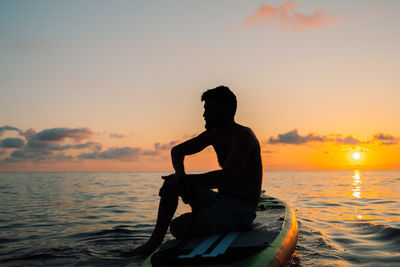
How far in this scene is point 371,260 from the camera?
4816mm

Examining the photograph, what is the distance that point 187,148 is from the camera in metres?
4.17

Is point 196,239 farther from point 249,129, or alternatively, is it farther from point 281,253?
point 249,129

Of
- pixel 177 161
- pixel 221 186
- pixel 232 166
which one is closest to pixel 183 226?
pixel 221 186

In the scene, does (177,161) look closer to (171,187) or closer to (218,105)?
(171,187)

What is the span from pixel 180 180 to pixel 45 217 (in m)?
8.05

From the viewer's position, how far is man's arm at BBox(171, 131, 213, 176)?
3996mm

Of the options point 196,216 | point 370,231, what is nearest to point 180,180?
point 196,216

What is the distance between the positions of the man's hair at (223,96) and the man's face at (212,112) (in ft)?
0.17

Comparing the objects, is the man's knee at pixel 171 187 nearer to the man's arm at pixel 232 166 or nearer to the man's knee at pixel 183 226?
the man's arm at pixel 232 166

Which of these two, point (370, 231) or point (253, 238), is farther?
point (370, 231)

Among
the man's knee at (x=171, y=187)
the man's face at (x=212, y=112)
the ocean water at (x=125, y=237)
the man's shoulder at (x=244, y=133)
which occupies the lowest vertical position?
the ocean water at (x=125, y=237)

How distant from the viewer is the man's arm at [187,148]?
13.1 ft

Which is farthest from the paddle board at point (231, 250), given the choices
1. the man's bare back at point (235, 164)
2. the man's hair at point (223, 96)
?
the man's hair at point (223, 96)

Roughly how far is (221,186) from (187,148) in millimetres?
800
